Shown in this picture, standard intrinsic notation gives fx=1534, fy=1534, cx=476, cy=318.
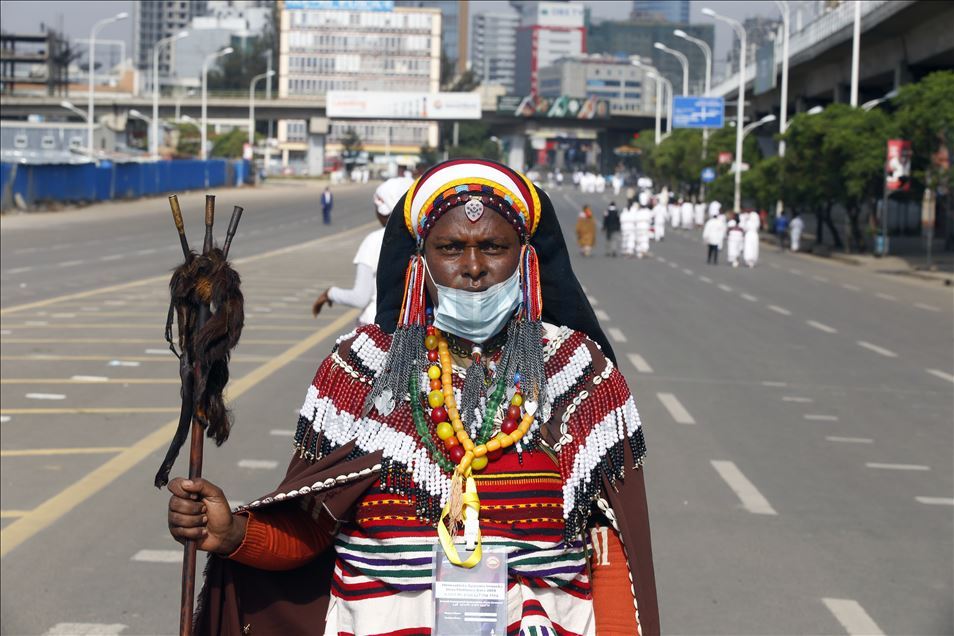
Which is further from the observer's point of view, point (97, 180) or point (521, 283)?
point (97, 180)

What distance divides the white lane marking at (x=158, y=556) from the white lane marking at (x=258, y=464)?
6.62 ft

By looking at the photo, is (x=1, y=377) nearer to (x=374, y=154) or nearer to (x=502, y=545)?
(x=502, y=545)

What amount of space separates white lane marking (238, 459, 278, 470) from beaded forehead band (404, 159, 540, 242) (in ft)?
21.2

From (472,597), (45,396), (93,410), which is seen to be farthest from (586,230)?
(472,597)

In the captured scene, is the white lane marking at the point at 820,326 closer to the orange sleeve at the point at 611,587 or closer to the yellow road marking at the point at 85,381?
the yellow road marking at the point at 85,381

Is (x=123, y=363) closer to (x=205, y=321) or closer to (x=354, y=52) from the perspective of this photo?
(x=205, y=321)

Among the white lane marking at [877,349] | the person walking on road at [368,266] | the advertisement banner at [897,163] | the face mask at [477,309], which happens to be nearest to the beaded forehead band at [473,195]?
the face mask at [477,309]

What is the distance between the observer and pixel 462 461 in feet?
10.6

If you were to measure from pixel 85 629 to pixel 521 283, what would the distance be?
Answer: 3645mm

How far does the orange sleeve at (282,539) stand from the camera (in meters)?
3.29

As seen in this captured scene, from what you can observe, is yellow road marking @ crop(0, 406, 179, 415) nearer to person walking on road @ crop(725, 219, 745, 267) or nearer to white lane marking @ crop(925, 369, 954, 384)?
white lane marking @ crop(925, 369, 954, 384)

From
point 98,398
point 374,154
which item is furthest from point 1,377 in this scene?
point 374,154

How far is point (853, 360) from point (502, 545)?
14452 millimetres

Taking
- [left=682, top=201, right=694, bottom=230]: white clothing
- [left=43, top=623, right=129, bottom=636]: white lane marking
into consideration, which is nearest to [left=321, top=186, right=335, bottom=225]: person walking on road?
[left=682, top=201, right=694, bottom=230]: white clothing
